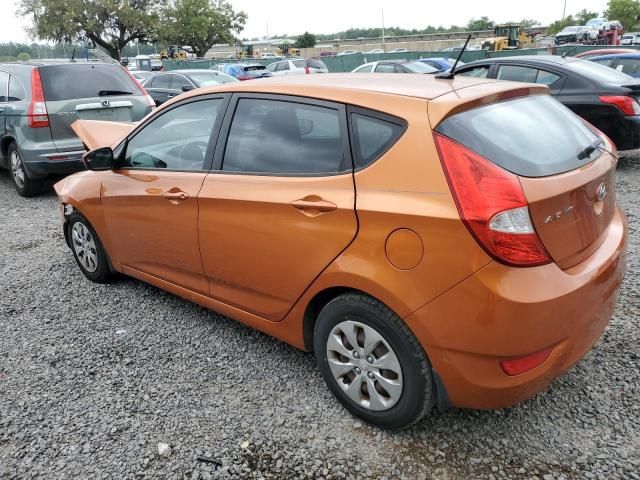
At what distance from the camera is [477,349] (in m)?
2.10

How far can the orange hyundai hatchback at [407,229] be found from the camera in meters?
2.06

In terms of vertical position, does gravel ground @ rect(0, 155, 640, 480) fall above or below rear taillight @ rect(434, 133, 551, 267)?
below

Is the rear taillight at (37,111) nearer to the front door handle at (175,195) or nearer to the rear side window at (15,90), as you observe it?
the rear side window at (15,90)

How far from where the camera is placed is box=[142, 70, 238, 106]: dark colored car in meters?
12.5

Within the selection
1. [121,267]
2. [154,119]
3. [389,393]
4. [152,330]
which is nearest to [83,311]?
[121,267]

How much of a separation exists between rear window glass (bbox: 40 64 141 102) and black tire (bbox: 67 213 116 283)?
124 inches

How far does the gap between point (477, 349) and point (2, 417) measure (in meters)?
2.43

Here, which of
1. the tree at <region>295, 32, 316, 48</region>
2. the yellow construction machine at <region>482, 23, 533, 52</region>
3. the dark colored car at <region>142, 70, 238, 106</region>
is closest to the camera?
the dark colored car at <region>142, 70, 238, 106</region>

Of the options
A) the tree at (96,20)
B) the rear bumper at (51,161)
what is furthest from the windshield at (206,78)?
the tree at (96,20)

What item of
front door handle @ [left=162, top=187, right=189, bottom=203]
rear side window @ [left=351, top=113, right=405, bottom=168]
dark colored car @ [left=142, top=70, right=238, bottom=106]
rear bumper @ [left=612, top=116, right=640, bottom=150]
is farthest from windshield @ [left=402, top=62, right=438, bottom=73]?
rear side window @ [left=351, top=113, right=405, bottom=168]

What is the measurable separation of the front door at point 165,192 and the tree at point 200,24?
50095 millimetres

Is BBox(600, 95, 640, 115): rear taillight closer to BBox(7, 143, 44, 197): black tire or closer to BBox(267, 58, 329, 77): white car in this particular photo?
BBox(7, 143, 44, 197): black tire

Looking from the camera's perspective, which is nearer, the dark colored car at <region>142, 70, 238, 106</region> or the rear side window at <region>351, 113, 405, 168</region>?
the rear side window at <region>351, 113, 405, 168</region>

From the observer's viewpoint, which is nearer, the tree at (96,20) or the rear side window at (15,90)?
the rear side window at (15,90)
